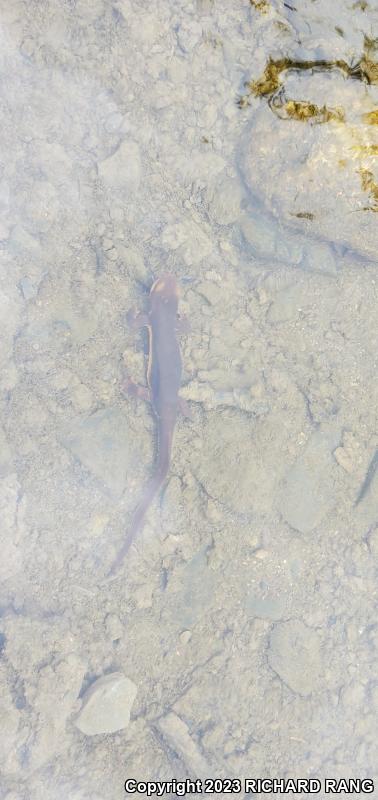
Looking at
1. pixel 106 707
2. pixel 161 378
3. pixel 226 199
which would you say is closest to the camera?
pixel 106 707

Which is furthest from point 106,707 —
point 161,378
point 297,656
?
point 161,378

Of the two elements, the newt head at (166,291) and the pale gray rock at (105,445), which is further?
the newt head at (166,291)

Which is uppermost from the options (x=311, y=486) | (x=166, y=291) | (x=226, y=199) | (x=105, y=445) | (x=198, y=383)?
(x=226, y=199)

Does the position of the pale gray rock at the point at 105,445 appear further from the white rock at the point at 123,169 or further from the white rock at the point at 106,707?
the white rock at the point at 123,169

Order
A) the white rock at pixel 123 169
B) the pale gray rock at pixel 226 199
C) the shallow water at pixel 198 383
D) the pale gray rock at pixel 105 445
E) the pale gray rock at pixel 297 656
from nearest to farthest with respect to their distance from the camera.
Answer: the shallow water at pixel 198 383 → the pale gray rock at pixel 297 656 → the pale gray rock at pixel 105 445 → the white rock at pixel 123 169 → the pale gray rock at pixel 226 199

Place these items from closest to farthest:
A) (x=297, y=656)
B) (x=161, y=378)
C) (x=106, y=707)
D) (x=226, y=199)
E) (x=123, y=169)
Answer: (x=106, y=707)
(x=297, y=656)
(x=161, y=378)
(x=123, y=169)
(x=226, y=199)

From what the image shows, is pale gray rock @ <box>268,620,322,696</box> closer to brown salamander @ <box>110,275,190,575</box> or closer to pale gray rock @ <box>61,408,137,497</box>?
brown salamander @ <box>110,275,190,575</box>

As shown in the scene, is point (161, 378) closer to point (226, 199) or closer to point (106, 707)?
point (226, 199)

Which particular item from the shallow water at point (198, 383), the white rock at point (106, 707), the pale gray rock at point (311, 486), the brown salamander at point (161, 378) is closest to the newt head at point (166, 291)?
the brown salamander at point (161, 378)
